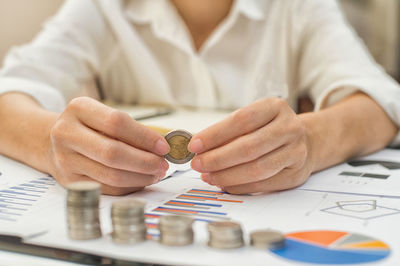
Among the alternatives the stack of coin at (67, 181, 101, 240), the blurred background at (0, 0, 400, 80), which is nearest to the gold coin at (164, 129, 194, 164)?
the stack of coin at (67, 181, 101, 240)

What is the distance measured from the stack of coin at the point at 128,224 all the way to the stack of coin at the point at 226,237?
0.07 m

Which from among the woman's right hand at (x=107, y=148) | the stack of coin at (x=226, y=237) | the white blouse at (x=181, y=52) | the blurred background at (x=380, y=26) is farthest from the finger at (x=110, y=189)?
the blurred background at (x=380, y=26)

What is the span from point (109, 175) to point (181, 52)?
31.0 inches

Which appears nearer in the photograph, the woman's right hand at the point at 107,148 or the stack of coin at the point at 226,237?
the stack of coin at the point at 226,237

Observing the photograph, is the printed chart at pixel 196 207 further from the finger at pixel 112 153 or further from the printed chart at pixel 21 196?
the printed chart at pixel 21 196

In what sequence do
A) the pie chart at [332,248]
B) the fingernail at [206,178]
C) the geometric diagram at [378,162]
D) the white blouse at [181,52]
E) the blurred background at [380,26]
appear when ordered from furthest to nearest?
1. the blurred background at [380,26]
2. the white blouse at [181,52]
3. the geometric diagram at [378,162]
4. the fingernail at [206,178]
5. the pie chart at [332,248]

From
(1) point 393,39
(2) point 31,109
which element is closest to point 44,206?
(2) point 31,109

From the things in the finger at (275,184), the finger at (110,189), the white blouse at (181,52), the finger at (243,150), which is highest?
the white blouse at (181,52)

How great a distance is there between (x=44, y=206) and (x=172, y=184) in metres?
0.18

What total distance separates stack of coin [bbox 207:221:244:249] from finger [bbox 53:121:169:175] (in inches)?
6.6

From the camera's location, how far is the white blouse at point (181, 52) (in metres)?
1.20

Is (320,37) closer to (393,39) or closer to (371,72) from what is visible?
(371,72)

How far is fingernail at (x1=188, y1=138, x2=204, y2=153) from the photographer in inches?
Result: 23.7

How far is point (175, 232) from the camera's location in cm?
45
